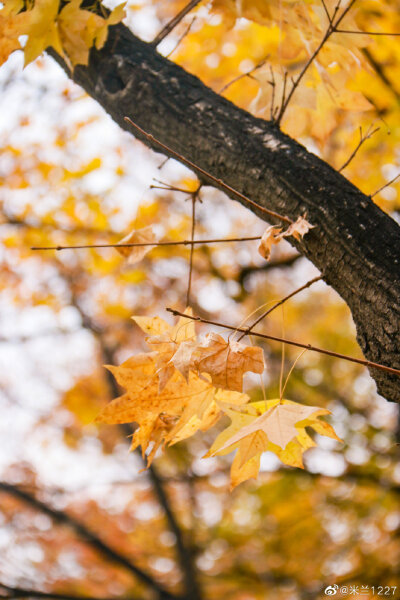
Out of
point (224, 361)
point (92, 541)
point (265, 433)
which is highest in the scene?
point (92, 541)

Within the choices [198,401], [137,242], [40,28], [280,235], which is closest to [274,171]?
[280,235]

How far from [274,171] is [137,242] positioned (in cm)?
44

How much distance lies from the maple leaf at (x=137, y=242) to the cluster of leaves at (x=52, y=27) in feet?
1.61

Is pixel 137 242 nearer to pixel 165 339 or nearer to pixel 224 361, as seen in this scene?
pixel 165 339

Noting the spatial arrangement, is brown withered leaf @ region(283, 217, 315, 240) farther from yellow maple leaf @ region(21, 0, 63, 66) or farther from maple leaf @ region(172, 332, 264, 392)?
yellow maple leaf @ region(21, 0, 63, 66)

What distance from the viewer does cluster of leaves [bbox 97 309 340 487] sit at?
884mm

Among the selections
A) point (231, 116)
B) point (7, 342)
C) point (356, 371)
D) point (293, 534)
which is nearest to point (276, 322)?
point (356, 371)

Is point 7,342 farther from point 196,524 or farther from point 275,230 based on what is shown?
point 275,230

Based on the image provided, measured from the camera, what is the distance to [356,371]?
231 inches

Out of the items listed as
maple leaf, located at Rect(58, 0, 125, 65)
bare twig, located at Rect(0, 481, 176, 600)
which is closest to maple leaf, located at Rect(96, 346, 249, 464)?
maple leaf, located at Rect(58, 0, 125, 65)

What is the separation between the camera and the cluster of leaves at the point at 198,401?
88cm

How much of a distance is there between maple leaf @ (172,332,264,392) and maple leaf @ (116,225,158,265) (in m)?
0.41

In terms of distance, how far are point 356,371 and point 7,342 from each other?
→ 4.39 metres

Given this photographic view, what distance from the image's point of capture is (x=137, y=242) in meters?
1.29
